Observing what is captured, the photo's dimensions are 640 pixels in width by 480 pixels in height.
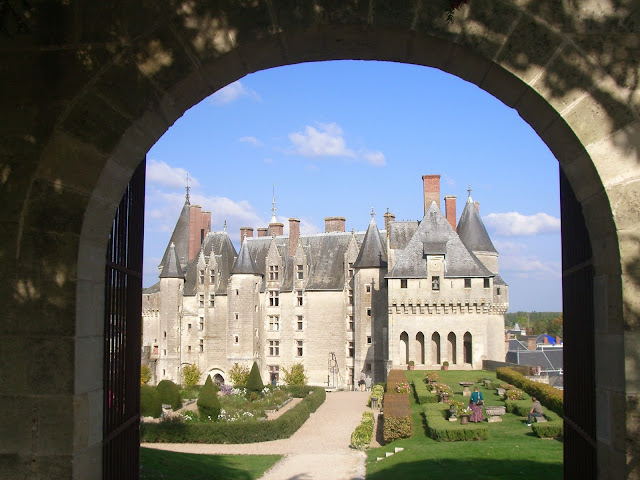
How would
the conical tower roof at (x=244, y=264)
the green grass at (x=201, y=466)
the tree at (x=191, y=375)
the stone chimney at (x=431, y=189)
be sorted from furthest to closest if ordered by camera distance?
the conical tower roof at (x=244, y=264) < the tree at (x=191, y=375) < the stone chimney at (x=431, y=189) < the green grass at (x=201, y=466)

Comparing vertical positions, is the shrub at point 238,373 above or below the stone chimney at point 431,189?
below

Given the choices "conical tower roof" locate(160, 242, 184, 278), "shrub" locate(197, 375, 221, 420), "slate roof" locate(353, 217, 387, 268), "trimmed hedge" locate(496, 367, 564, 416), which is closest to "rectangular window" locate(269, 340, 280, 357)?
"conical tower roof" locate(160, 242, 184, 278)

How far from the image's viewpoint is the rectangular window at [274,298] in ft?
156

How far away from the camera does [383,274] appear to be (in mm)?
42812

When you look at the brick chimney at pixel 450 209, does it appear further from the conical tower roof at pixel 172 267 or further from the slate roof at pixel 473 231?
the conical tower roof at pixel 172 267

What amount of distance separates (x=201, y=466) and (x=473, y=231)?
31302 millimetres

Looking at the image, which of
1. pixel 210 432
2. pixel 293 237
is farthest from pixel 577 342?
pixel 293 237

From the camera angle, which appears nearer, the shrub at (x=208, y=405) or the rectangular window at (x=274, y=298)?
the shrub at (x=208, y=405)

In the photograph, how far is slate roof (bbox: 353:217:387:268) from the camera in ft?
140

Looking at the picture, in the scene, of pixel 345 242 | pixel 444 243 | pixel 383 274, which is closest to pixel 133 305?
pixel 444 243

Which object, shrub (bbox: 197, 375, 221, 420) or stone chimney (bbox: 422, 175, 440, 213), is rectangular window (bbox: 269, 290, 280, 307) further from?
shrub (bbox: 197, 375, 221, 420)

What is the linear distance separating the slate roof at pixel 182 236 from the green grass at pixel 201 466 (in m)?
34.5

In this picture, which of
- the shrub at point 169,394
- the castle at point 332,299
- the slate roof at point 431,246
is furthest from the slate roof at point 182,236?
the shrub at point 169,394

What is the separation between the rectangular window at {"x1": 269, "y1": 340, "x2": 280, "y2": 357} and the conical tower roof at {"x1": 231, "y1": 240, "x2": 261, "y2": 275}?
16.1ft
